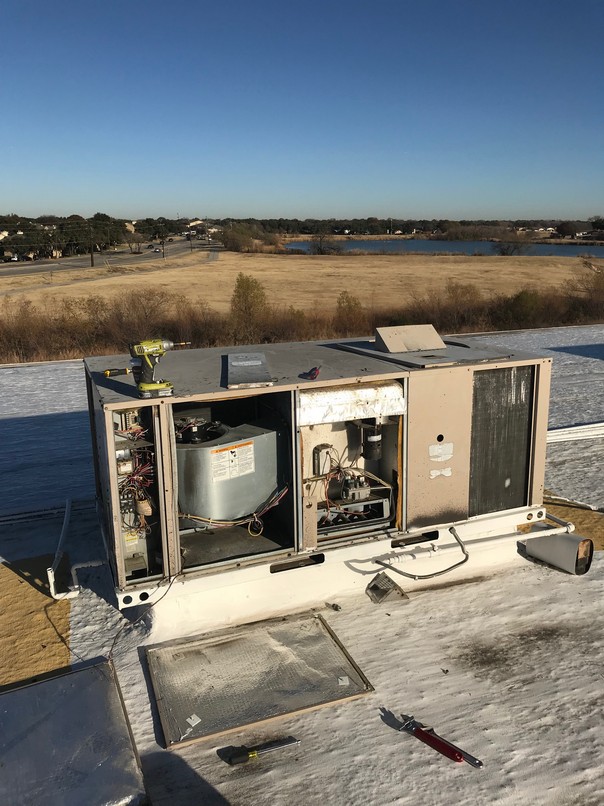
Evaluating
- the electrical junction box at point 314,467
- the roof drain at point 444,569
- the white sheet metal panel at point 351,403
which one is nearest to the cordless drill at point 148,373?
the electrical junction box at point 314,467

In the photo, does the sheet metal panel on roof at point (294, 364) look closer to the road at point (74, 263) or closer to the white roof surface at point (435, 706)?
the white roof surface at point (435, 706)

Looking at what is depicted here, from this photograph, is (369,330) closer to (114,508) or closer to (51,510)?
(51,510)

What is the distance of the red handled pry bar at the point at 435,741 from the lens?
3729 mm

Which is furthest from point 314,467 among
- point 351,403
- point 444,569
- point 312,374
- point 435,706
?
point 435,706

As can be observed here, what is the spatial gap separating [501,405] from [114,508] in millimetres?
3217

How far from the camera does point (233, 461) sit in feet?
16.5

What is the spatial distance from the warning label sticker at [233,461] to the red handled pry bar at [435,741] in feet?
6.63

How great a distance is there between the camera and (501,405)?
565 cm

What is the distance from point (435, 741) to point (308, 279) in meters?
42.3

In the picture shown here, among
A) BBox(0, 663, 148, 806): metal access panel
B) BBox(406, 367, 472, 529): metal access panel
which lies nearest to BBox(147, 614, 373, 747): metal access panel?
BBox(0, 663, 148, 806): metal access panel

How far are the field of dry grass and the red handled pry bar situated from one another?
24.1m

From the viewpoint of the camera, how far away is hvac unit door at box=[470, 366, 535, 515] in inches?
220

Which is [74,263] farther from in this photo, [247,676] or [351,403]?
[247,676]

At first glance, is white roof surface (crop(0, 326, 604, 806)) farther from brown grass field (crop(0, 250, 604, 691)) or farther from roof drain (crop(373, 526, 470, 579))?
brown grass field (crop(0, 250, 604, 691))
